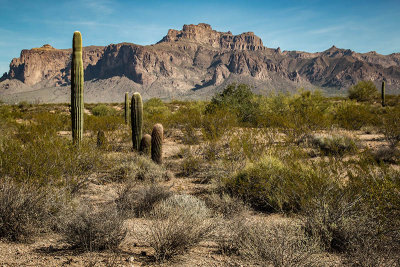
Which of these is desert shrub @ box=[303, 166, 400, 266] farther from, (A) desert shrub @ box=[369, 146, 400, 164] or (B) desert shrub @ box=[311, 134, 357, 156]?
(B) desert shrub @ box=[311, 134, 357, 156]

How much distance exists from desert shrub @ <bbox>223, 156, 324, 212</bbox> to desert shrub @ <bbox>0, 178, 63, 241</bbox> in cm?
388

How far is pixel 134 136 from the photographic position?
10664 mm

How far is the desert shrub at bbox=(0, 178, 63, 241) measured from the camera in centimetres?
402

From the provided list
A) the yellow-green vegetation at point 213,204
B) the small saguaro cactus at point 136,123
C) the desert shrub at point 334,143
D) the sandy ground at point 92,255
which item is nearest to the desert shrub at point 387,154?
the yellow-green vegetation at point 213,204

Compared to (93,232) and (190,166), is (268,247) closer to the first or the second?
(93,232)

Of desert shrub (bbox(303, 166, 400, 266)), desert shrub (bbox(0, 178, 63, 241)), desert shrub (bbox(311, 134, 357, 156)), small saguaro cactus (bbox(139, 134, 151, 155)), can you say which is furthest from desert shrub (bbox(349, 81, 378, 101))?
desert shrub (bbox(0, 178, 63, 241))

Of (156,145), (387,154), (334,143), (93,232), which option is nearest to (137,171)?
(156,145)

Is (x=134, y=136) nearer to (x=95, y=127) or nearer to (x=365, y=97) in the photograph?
(x=95, y=127)

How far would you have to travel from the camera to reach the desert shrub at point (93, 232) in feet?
12.5

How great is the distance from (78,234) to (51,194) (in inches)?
51.0

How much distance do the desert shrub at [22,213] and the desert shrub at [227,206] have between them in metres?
3.07

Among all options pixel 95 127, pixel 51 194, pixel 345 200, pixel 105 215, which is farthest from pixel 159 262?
pixel 95 127

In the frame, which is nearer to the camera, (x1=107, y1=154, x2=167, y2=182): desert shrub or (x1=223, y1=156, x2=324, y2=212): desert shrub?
(x1=223, y1=156, x2=324, y2=212): desert shrub

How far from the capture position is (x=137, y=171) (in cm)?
818
